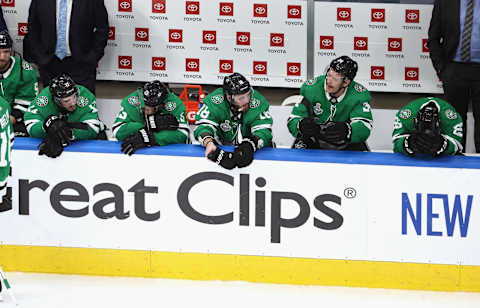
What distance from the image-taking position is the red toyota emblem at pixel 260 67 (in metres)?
8.37

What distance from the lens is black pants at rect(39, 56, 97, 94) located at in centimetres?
742

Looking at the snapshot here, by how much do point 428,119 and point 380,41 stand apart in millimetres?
3520

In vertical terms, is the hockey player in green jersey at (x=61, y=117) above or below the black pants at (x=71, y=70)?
below

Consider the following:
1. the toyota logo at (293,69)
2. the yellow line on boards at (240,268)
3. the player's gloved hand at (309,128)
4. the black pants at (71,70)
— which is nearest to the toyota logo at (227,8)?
the toyota logo at (293,69)

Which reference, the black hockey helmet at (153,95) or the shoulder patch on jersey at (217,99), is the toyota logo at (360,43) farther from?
the black hockey helmet at (153,95)

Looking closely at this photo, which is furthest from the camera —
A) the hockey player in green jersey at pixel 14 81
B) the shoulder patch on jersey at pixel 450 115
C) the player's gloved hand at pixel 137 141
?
the hockey player in green jersey at pixel 14 81

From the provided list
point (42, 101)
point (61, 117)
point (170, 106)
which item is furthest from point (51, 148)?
point (170, 106)

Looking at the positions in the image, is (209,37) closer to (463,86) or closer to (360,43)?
(360,43)

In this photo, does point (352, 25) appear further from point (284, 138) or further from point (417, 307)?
point (417, 307)

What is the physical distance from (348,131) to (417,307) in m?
1.32

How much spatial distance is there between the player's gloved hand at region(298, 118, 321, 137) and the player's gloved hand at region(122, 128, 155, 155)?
1.07 m

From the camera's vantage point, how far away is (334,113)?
5.48 meters

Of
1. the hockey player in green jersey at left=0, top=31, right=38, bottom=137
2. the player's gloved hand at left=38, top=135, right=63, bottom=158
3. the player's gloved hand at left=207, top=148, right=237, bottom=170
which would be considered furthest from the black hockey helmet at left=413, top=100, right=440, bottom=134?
the hockey player in green jersey at left=0, top=31, right=38, bottom=137

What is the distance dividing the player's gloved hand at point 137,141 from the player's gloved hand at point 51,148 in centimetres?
45
